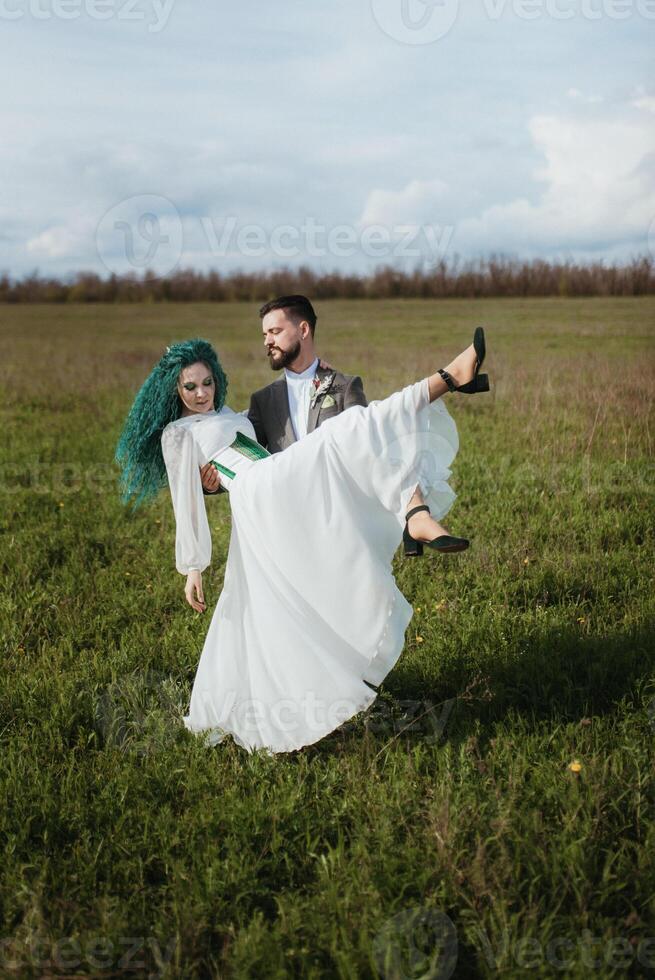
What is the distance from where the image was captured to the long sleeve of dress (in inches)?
164

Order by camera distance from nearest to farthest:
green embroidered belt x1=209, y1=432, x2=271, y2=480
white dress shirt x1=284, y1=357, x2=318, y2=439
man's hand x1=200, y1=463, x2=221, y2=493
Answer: green embroidered belt x1=209, y1=432, x2=271, y2=480, man's hand x1=200, y1=463, x2=221, y2=493, white dress shirt x1=284, y1=357, x2=318, y2=439

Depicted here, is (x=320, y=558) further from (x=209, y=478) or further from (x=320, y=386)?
(x=320, y=386)

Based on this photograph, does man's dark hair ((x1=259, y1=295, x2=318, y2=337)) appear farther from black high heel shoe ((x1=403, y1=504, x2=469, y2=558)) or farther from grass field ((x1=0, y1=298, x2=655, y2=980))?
grass field ((x1=0, y1=298, x2=655, y2=980))

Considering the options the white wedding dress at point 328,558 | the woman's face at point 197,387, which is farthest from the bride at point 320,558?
the woman's face at point 197,387

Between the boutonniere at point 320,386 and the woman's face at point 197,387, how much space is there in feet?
1.82

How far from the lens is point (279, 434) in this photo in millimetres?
4559

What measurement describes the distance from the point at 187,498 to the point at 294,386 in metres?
0.88

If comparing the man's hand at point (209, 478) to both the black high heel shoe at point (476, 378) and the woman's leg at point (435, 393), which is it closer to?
the woman's leg at point (435, 393)

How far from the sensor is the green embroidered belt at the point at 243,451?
4066 millimetres

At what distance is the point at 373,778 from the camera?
3.69 metres

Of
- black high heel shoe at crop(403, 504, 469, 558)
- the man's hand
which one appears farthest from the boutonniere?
black high heel shoe at crop(403, 504, 469, 558)

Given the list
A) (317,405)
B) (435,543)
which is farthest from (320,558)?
(317,405)

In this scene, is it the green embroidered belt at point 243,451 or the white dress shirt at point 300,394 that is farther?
the white dress shirt at point 300,394

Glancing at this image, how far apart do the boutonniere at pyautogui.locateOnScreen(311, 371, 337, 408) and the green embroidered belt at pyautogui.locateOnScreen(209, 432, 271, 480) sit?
1.44ft
